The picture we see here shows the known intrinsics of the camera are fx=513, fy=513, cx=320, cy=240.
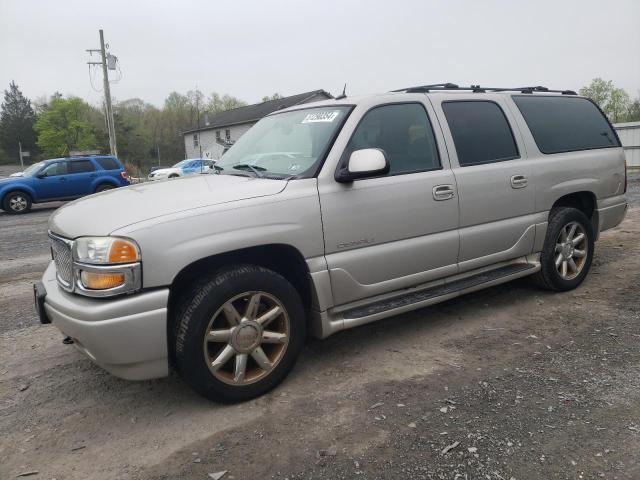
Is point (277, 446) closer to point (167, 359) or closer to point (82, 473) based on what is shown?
point (167, 359)

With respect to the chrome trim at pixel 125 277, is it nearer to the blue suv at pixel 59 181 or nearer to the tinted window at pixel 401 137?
the tinted window at pixel 401 137

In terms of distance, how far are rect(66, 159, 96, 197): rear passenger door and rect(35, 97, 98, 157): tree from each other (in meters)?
50.4

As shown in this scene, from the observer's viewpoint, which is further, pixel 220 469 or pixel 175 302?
pixel 175 302

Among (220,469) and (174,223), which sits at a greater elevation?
(174,223)

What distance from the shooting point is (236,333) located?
303cm

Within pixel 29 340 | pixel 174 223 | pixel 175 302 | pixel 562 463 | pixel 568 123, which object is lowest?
pixel 562 463

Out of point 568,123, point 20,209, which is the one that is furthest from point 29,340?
point 20,209

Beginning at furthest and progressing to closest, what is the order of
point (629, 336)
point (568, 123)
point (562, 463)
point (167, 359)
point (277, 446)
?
1. point (568, 123)
2. point (629, 336)
3. point (167, 359)
4. point (277, 446)
5. point (562, 463)

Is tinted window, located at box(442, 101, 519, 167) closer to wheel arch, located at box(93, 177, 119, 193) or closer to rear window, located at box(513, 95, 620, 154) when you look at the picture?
rear window, located at box(513, 95, 620, 154)

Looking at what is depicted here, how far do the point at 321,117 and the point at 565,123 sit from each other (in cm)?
265

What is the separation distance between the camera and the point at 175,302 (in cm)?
302

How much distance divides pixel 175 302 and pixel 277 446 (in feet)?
3.30

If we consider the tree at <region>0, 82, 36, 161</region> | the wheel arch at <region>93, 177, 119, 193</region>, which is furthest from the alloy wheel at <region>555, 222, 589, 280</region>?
the tree at <region>0, 82, 36, 161</region>

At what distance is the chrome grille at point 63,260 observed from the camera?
296 centimetres
